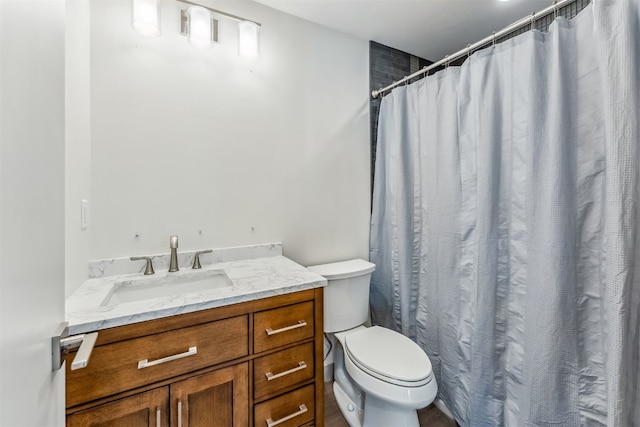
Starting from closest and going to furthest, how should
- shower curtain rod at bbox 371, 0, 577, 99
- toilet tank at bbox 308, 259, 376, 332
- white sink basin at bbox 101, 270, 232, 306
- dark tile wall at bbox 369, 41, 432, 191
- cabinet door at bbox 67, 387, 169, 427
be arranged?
1. cabinet door at bbox 67, 387, 169, 427
2. shower curtain rod at bbox 371, 0, 577, 99
3. white sink basin at bbox 101, 270, 232, 306
4. toilet tank at bbox 308, 259, 376, 332
5. dark tile wall at bbox 369, 41, 432, 191

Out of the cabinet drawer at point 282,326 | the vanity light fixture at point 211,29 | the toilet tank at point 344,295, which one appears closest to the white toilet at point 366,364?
the toilet tank at point 344,295

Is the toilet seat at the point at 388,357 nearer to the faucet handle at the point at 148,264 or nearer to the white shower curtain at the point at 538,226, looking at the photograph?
the white shower curtain at the point at 538,226

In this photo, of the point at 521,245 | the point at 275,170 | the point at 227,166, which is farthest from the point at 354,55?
the point at 521,245

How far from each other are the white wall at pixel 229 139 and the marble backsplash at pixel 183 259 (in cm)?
4

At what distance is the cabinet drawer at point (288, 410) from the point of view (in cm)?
109

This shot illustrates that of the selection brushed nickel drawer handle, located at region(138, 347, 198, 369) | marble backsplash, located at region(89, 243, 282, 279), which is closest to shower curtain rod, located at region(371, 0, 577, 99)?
marble backsplash, located at region(89, 243, 282, 279)

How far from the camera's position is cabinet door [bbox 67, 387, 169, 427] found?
83 centimetres

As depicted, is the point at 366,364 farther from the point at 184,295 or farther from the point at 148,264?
the point at 148,264

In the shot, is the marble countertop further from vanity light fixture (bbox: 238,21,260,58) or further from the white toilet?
vanity light fixture (bbox: 238,21,260,58)

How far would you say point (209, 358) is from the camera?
0.99 m

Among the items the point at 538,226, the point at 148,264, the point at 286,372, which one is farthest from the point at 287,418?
the point at 538,226

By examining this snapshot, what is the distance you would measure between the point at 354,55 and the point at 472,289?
168cm

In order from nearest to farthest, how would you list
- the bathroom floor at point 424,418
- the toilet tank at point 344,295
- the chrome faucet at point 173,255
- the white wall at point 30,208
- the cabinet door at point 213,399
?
1. the white wall at point 30,208
2. the cabinet door at point 213,399
3. the chrome faucet at point 173,255
4. the bathroom floor at point 424,418
5. the toilet tank at point 344,295

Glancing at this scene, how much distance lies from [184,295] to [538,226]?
55.7 inches
